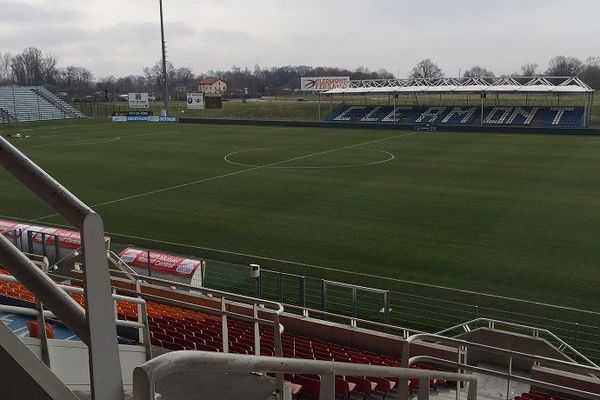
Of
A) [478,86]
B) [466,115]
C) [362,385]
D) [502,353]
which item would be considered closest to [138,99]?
[466,115]

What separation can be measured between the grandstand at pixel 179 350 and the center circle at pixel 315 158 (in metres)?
24.8

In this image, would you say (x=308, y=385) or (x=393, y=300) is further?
(x=393, y=300)

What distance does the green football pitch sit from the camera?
17641 mm

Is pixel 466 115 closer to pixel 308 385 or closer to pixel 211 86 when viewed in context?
pixel 308 385

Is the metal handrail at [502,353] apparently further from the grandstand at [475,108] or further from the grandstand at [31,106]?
the grandstand at [31,106]

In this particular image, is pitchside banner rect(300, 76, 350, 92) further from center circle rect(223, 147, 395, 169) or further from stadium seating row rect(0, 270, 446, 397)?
stadium seating row rect(0, 270, 446, 397)

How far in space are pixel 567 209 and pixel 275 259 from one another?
44.6 ft

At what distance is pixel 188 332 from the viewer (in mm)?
8859

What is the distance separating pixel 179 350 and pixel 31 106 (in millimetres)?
87622

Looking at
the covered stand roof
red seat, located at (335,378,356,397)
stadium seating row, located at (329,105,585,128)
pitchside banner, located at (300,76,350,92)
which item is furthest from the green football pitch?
pitchside banner, located at (300,76,350,92)

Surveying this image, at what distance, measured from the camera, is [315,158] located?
40250 millimetres

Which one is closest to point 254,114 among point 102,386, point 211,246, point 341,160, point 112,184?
point 341,160

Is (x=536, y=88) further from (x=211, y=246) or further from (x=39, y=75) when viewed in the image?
(x=39, y=75)

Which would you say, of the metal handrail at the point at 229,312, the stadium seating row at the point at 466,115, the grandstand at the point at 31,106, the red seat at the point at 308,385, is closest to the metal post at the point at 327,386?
the metal handrail at the point at 229,312
